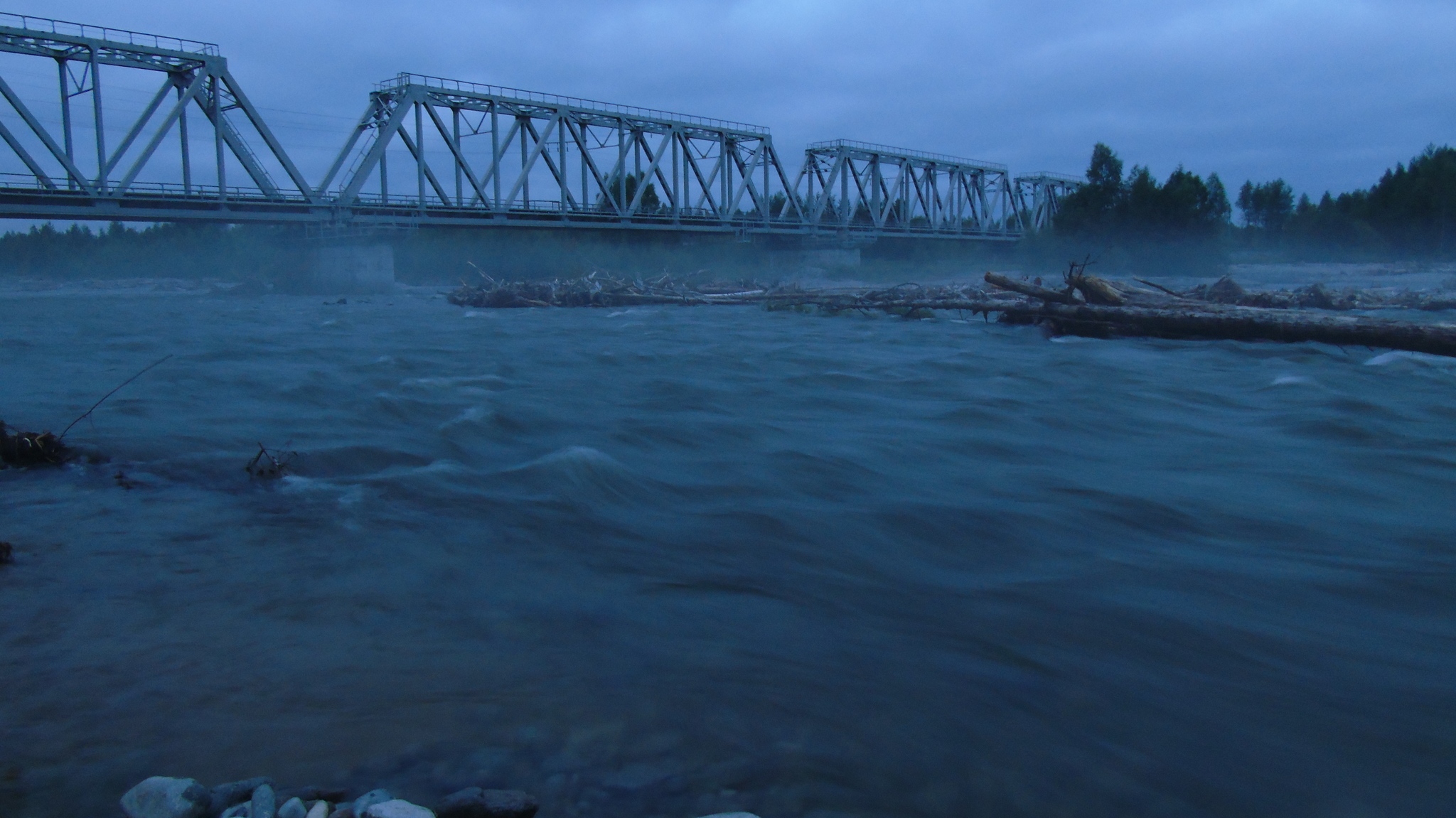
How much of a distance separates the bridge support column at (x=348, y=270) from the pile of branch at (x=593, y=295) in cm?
1211

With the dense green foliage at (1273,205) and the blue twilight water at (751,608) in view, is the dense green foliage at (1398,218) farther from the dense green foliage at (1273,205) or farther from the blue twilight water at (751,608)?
the blue twilight water at (751,608)

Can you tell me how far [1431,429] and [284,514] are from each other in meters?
9.46

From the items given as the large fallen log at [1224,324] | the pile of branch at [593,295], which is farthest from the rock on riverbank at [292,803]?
the pile of branch at [593,295]

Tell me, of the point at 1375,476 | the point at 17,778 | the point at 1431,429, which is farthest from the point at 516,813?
the point at 1431,429

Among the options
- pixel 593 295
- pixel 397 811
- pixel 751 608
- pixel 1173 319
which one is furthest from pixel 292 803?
pixel 593 295

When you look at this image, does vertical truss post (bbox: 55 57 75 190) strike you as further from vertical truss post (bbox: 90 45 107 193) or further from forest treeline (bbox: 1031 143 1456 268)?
forest treeline (bbox: 1031 143 1456 268)

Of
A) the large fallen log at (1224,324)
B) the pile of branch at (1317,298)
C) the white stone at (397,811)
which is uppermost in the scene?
the pile of branch at (1317,298)

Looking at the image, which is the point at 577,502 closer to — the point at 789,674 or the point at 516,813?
the point at 789,674

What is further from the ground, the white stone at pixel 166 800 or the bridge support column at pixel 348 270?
the bridge support column at pixel 348 270

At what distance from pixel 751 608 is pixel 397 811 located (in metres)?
2.10

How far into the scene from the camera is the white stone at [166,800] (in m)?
2.36

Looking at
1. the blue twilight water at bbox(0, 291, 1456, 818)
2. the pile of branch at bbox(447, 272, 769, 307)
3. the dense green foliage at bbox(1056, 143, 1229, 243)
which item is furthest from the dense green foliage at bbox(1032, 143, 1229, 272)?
the blue twilight water at bbox(0, 291, 1456, 818)

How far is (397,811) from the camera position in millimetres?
2291

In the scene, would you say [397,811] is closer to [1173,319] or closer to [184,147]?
[1173,319]
